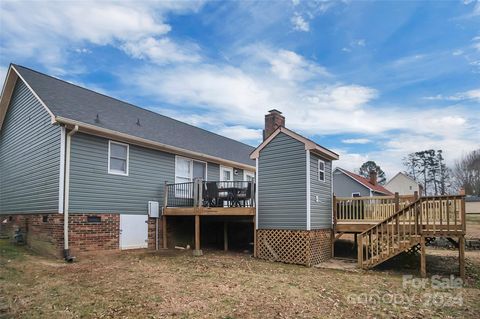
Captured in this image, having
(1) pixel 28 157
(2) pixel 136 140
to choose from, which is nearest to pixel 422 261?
(2) pixel 136 140

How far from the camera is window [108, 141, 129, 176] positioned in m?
12.0

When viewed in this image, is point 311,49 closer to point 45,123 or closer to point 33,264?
point 45,123

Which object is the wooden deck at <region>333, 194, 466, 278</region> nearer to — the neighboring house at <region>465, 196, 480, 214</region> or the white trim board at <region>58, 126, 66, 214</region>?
the white trim board at <region>58, 126, 66, 214</region>

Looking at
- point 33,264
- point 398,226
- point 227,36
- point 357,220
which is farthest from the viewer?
→ point 227,36

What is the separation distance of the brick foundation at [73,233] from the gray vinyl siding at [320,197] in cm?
661

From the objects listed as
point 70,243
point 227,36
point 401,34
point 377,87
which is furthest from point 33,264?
point 377,87

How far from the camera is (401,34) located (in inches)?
526

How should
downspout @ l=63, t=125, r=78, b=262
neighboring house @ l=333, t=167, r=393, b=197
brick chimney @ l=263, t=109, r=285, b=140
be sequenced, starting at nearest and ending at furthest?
1. downspout @ l=63, t=125, r=78, b=262
2. brick chimney @ l=263, t=109, r=285, b=140
3. neighboring house @ l=333, t=167, r=393, b=197

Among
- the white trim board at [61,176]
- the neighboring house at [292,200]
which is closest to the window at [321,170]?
the neighboring house at [292,200]

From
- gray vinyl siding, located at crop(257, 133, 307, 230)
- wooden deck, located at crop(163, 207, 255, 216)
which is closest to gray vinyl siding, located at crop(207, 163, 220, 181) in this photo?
wooden deck, located at crop(163, 207, 255, 216)

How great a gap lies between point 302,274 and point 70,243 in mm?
6853

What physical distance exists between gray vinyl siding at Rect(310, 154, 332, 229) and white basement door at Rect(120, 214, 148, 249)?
6.09 meters

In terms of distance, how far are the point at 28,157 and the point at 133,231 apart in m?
4.78

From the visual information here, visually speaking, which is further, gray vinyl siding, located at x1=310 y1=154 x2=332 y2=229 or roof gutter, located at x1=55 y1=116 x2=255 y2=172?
gray vinyl siding, located at x1=310 y1=154 x2=332 y2=229
